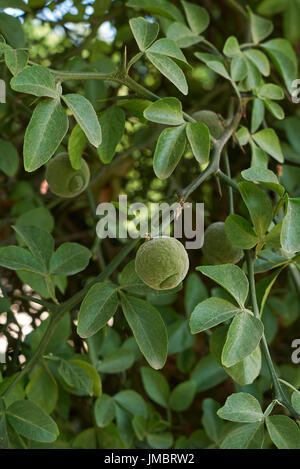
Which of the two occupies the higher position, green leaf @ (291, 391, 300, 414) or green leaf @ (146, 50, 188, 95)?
green leaf @ (146, 50, 188, 95)

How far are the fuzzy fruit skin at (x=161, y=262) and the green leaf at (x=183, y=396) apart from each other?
486 mm

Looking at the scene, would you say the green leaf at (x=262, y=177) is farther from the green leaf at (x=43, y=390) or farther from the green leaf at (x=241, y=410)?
the green leaf at (x=43, y=390)

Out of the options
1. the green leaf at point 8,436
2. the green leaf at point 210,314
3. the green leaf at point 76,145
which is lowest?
the green leaf at point 8,436

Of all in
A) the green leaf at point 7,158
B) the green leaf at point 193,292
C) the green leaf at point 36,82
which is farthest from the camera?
the green leaf at point 193,292

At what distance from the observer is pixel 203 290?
3.78 feet

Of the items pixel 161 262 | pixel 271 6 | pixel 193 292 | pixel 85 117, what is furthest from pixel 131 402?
pixel 271 6

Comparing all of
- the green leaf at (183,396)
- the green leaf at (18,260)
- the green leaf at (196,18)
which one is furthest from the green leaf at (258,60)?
the green leaf at (183,396)

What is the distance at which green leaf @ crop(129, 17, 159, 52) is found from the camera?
67 cm

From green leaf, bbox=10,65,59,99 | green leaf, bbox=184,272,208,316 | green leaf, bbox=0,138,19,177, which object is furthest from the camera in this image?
green leaf, bbox=184,272,208,316

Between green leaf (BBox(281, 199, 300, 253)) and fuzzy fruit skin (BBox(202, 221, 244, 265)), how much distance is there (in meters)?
0.14

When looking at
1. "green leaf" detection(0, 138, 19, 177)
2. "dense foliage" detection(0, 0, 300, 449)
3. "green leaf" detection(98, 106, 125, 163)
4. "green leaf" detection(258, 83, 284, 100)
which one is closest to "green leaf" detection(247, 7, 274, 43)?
"dense foliage" detection(0, 0, 300, 449)

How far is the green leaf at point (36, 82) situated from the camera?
59cm

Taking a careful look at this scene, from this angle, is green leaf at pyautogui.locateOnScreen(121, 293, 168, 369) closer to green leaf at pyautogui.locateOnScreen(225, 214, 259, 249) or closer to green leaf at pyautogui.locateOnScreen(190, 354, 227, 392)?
green leaf at pyautogui.locateOnScreen(225, 214, 259, 249)

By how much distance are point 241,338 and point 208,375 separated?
485 millimetres
